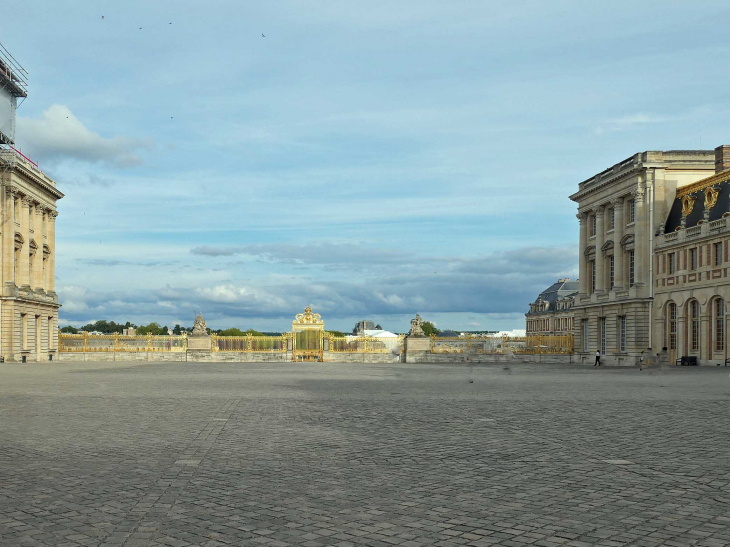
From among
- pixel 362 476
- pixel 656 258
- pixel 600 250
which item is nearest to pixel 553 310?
pixel 600 250

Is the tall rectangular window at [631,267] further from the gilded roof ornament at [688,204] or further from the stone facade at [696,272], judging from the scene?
the gilded roof ornament at [688,204]

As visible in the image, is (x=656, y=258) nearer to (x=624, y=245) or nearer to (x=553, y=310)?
(x=624, y=245)

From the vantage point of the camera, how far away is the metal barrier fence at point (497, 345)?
58.0 m

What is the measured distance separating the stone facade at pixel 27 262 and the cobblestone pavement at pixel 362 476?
44.7 m

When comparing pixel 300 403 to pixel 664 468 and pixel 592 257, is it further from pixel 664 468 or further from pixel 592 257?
pixel 592 257

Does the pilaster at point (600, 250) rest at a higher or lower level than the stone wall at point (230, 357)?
higher

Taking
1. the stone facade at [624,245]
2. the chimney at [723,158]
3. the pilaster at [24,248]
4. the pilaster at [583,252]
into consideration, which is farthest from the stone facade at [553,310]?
the pilaster at [24,248]

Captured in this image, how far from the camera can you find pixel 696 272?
51.1m

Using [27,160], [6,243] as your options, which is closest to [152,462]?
[6,243]

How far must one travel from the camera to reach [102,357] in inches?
2251

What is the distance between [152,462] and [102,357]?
165 ft

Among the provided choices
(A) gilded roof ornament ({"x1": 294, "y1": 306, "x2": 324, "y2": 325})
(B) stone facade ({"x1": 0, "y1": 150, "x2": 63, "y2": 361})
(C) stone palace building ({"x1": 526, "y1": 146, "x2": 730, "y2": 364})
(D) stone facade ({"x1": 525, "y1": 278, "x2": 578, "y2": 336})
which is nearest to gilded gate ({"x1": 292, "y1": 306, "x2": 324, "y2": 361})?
(A) gilded roof ornament ({"x1": 294, "y1": 306, "x2": 324, "y2": 325})

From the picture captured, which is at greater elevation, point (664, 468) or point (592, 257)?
point (592, 257)

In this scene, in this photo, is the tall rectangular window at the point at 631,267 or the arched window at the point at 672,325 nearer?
the arched window at the point at 672,325
